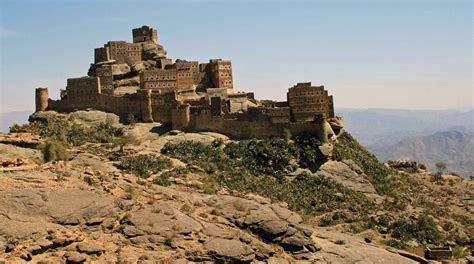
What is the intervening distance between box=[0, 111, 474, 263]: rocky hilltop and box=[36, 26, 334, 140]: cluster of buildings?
174cm

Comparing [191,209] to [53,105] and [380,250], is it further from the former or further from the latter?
[53,105]

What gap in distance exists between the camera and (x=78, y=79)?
7031 centimetres

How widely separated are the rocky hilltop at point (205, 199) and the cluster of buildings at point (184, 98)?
5.71ft

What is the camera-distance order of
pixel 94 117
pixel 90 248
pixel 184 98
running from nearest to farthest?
1. pixel 90 248
2. pixel 94 117
3. pixel 184 98

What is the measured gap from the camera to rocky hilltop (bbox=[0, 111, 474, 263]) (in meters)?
31.1

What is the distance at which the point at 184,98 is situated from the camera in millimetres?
72000

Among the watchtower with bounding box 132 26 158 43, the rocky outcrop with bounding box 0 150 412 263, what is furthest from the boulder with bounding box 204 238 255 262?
the watchtower with bounding box 132 26 158 43

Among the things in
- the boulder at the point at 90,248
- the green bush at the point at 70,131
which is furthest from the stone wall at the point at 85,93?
the boulder at the point at 90,248

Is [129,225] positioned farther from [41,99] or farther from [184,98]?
[41,99]

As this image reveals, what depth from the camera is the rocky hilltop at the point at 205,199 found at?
31109 mm

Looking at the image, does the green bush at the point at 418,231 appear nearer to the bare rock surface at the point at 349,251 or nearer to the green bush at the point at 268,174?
the green bush at the point at 268,174

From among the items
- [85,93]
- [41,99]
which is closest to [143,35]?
[85,93]

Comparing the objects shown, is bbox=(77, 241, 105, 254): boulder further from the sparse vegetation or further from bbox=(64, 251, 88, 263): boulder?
the sparse vegetation

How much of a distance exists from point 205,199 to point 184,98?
33.5m
